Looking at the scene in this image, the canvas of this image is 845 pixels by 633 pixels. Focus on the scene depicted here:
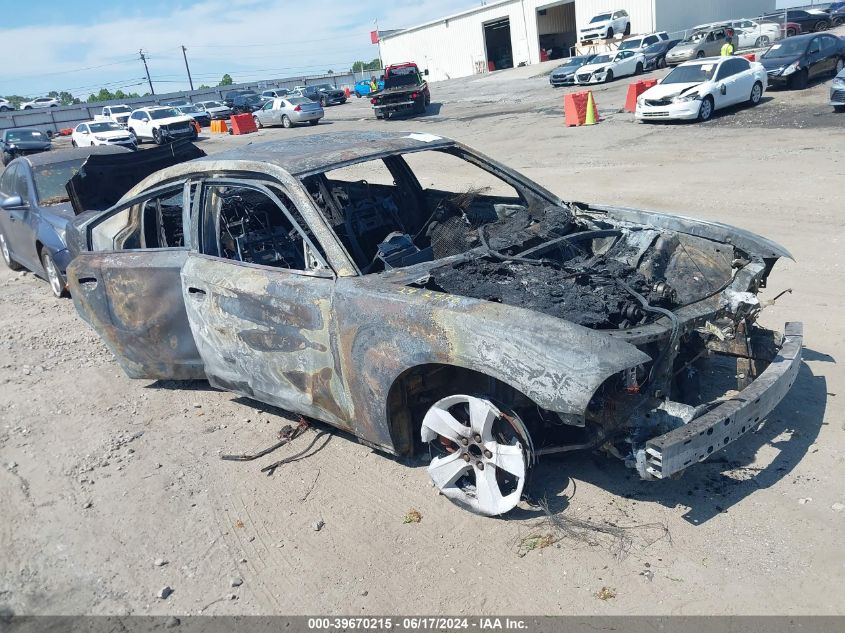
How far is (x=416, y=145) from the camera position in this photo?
15.6 feet

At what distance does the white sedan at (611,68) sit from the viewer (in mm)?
29391

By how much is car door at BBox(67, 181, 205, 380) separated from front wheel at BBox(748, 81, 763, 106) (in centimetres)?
1703

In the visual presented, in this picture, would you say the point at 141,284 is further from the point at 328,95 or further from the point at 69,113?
the point at 69,113

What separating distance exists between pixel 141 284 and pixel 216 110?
41.4m

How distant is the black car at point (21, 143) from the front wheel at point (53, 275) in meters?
26.4

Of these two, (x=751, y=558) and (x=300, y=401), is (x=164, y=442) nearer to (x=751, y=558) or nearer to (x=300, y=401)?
(x=300, y=401)

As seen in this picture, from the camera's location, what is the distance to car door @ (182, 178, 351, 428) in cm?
382

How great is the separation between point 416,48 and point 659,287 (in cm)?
6070

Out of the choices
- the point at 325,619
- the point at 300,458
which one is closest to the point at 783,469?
the point at 325,619

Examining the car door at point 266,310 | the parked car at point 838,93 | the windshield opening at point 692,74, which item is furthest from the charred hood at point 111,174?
the parked car at point 838,93

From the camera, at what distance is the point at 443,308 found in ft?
10.8

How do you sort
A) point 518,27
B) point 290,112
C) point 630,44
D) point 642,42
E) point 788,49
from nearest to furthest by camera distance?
point 788,49 < point 642,42 < point 630,44 < point 290,112 < point 518,27

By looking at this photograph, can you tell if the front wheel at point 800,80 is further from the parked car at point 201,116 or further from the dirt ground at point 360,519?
the parked car at point 201,116

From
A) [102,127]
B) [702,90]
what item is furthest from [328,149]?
[102,127]
